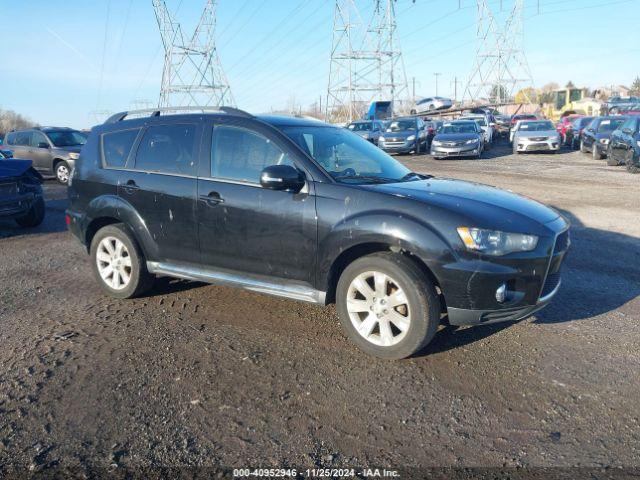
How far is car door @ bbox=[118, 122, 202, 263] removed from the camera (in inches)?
191

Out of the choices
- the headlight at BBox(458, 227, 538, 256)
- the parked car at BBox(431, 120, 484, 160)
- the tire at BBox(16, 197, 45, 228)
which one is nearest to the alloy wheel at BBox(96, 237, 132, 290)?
the headlight at BBox(458, 227, 538, 256)

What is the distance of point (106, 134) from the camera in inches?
225

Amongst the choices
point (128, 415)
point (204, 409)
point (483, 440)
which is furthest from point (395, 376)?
point (128, 415)

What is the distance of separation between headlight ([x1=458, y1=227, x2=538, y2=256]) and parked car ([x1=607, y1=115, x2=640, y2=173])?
13568mm

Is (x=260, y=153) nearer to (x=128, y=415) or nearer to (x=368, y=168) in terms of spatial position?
(x=368, y=168)

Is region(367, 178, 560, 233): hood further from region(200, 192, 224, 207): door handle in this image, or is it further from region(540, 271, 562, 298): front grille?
region(200, 192, 224, 207): door handle

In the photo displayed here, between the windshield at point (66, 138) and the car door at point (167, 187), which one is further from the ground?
the windshield at point (66, 138)

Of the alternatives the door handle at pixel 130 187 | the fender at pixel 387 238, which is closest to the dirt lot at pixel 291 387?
the fender at pixel 387 238

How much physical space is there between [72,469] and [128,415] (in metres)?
0.52

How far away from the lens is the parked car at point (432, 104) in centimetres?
5242

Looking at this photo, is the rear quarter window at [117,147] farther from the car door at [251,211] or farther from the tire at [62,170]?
the tire at [62,170]

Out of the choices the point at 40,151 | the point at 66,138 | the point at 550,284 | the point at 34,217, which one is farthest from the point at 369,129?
the point at 550,284

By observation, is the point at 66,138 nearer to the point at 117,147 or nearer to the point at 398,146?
the point at 117,147

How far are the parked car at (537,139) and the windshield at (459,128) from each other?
2.15 meters
